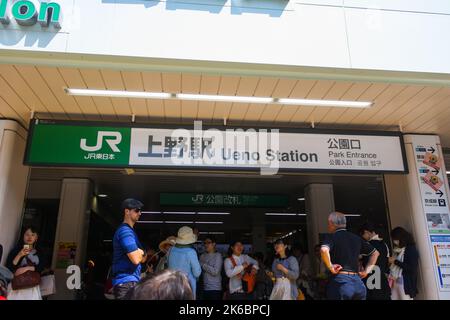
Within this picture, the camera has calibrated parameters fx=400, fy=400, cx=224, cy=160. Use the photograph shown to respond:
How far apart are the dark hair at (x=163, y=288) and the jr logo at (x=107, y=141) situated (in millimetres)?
3238

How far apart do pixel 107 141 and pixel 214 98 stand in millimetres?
1368

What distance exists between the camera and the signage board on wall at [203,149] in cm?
465

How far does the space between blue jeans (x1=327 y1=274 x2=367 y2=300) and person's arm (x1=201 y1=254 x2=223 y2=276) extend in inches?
86.6

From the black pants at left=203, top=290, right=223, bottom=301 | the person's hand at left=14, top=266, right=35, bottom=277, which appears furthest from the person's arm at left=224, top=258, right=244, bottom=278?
the person's hand at left=14, top=266, right=35, bottom=277

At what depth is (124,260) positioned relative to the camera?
3402mm

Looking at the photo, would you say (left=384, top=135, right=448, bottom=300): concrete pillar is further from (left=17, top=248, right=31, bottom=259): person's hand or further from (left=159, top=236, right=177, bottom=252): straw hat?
(left=17, top=248, right=31, bottom=259): person's hand

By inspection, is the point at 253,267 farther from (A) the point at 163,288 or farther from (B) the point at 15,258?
(A) the point at 163,288

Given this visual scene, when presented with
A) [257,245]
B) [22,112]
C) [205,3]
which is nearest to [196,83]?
[205,3]

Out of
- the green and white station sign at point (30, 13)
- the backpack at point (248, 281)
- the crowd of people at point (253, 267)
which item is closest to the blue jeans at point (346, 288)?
the crowd of people at point (253, 267)

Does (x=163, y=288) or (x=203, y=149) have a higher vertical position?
(x=203, y=149)

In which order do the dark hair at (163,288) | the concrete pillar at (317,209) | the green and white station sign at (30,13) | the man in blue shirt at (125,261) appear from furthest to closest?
the concrete pillar at (317,209) < the green and white station sign at (30,13) < the man in blue shirt at (125,261) < the dark hair at (163,288)

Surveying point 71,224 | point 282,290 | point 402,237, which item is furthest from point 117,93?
point 71,224

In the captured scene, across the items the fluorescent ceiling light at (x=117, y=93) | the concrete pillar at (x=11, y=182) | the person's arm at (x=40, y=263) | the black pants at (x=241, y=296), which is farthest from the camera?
the black pants at (x=241, y=296)

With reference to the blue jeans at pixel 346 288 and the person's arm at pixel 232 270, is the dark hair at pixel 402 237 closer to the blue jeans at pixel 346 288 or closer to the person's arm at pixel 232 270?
the blue jeans at pixel 346 288
